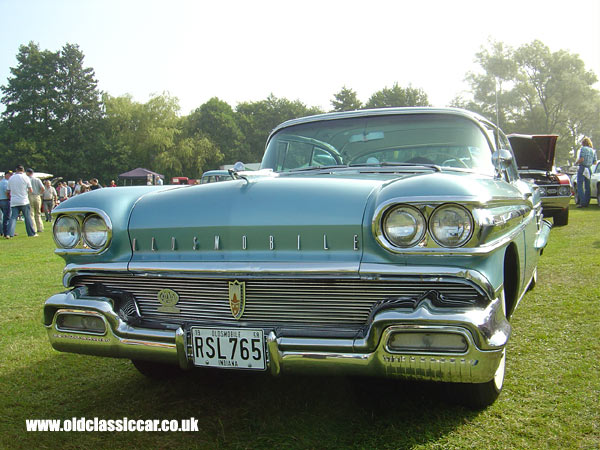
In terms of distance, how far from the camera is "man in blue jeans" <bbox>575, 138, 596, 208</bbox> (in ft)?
44.6

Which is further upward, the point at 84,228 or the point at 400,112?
the point at 400,112

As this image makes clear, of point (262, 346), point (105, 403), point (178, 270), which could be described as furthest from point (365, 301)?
point (105, 403)

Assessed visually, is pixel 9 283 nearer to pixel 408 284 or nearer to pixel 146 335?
pixel 146 335

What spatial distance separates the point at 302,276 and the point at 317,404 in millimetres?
803

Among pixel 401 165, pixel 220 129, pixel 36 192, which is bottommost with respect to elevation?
pixel 36 192

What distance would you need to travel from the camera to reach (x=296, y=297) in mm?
2320

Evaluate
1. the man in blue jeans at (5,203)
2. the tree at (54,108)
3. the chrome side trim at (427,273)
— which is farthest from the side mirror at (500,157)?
the tree at (54,108)

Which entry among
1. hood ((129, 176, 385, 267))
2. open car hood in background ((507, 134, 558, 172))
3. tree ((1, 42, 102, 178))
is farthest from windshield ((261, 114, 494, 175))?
tree ((1, 42, 102, 178))

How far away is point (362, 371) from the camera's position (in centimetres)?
214

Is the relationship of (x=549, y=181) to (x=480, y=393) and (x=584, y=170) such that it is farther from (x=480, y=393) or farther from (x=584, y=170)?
(x=480, y=393)

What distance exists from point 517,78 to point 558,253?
48.8m

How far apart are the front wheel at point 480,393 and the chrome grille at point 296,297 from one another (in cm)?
52

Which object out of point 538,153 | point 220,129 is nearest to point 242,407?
point 538,153

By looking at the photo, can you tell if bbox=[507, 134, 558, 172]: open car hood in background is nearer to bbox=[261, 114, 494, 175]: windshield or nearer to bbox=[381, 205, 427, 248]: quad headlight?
bbox=[261, 114, 494, 175]: windshield
